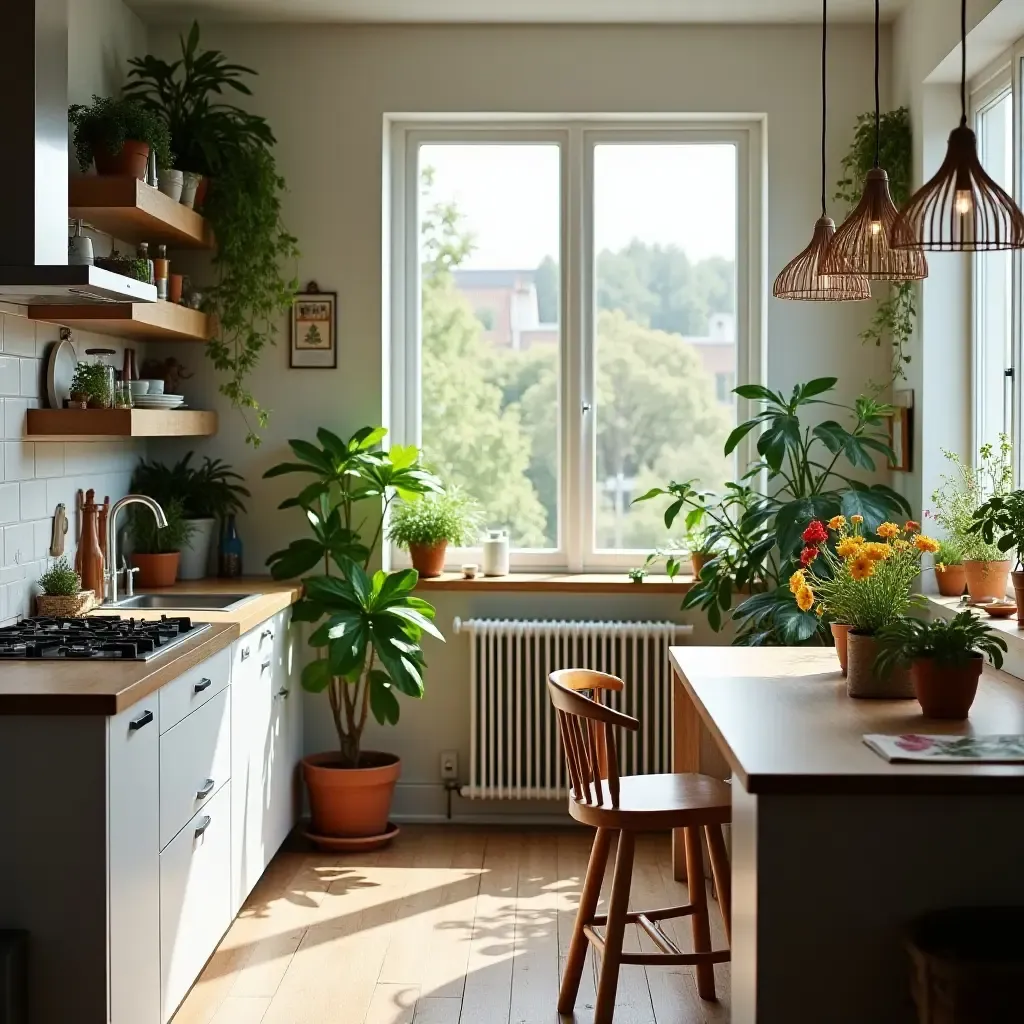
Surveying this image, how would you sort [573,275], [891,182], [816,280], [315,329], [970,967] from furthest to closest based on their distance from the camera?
1. [573,275]
2. [315,329]
3. [891,182]
4. [816,280]
5. [970,967]

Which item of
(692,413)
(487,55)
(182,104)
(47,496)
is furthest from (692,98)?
(47,496)

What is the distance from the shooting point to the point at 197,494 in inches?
188

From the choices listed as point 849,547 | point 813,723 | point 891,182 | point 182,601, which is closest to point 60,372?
point 182,601

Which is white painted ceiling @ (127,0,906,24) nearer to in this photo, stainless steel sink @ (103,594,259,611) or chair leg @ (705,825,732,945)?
stainless steel sink @ (103,594,259,611)

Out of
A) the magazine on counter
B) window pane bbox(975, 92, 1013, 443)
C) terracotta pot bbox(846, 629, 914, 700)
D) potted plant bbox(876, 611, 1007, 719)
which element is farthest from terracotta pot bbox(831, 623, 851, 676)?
window pane bbox(975, 92, 1013, 443)

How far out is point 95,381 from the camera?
12.5 ft

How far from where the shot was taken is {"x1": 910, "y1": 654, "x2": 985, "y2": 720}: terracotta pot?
2723mm

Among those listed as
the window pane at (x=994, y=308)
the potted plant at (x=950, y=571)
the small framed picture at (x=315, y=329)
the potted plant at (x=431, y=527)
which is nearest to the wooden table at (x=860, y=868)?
the potted plant at (x=950, y=571)

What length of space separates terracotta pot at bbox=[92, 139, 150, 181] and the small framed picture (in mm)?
1055

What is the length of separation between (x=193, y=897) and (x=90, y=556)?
3.82ft

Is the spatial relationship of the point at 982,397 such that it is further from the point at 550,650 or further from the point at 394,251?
the point at 394,251

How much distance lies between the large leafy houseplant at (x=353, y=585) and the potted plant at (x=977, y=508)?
1738 mm

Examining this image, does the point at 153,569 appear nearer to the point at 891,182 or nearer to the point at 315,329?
the point at 315,329

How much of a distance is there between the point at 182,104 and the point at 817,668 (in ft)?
9.32
